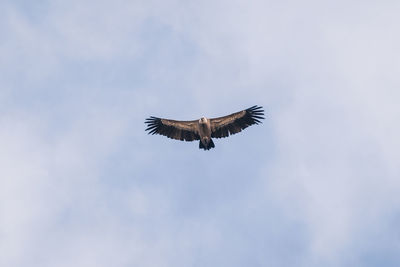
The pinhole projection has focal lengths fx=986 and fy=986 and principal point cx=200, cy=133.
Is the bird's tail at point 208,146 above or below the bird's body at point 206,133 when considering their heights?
below

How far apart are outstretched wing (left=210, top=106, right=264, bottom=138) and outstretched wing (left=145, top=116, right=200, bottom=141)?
52.0 inches

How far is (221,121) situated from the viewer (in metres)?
64.7

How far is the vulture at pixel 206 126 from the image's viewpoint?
64.4m

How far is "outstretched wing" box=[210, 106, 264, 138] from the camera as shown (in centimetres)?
6469

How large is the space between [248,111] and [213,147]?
331 cm

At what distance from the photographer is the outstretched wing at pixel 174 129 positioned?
65000mm

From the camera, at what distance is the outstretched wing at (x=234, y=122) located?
64.7 metres

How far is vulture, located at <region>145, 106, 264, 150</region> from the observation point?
211ft

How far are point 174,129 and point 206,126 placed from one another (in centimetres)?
249

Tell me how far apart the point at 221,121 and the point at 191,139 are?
2.32 m

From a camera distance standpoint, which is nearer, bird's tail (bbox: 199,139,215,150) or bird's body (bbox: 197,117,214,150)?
bird's body (bbox: 197,117,214,150)

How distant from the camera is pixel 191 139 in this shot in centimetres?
6500

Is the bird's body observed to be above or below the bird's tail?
above

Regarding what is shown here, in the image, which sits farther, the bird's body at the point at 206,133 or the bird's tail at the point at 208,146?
the bird's tail at the point at 208,146
